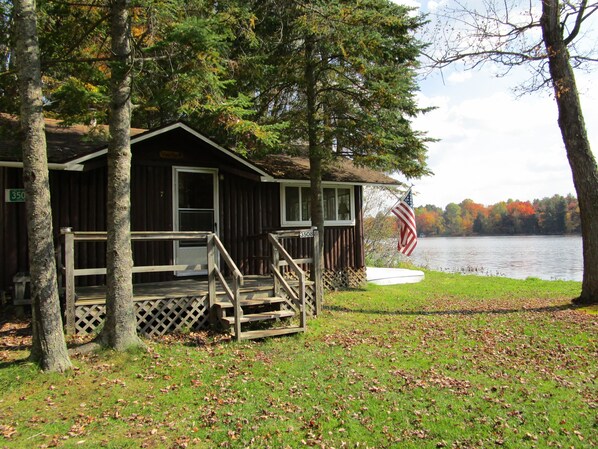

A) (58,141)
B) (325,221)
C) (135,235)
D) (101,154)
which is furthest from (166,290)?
(325,221)

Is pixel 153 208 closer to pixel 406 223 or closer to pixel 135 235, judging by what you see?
pixel 135 235

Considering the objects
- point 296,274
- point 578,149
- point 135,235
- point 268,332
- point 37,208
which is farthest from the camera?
point 578,149

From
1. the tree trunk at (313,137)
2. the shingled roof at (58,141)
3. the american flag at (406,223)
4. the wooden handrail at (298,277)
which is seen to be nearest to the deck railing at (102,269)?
the wooden handrail at (298,277)

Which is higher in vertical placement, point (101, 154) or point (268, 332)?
point (101, 154)

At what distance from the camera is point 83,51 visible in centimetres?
977

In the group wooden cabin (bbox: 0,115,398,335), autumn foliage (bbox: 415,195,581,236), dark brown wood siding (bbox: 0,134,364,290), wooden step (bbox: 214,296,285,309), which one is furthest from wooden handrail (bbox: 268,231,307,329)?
autumn foliage (bbox: 415,195,581,236)

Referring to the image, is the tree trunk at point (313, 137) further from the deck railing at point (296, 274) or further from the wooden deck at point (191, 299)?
the wooden deck at point (191, 299)

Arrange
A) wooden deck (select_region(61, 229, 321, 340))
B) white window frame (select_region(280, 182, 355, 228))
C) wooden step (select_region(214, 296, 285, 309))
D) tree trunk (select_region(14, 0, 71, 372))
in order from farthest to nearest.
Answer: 1. white window frame (select_region(280, 182, 355, 228))
2. wooden step (select_region(214, 296, 285, 309))
3. wooden deck (select_region(61, 229, 321, 340))
4. tree trunk (select_region(14, 0, 71, 372))

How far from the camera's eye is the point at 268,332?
23.2 ft

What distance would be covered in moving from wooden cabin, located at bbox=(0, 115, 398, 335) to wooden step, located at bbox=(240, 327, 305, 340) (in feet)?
3.35

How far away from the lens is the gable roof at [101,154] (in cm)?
822

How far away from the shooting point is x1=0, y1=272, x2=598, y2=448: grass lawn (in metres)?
3.99

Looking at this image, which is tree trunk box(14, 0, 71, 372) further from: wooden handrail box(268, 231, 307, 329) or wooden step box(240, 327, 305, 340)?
wooden handrail box(268, 231, 307, 329)

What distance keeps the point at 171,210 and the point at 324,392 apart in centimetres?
627
